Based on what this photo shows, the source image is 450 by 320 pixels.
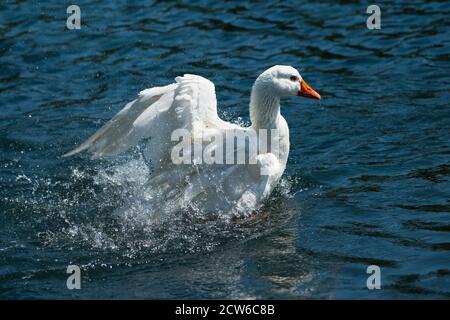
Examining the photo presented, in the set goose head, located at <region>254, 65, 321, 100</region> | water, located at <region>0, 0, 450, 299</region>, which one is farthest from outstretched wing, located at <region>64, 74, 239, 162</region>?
water, located at <region>0, 0, 450, 299</region>

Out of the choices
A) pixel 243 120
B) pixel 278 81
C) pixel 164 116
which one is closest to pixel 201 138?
pixel 164 116

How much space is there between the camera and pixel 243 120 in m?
11.9

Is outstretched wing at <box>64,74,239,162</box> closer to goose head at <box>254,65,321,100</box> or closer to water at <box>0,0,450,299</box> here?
goose head at <box>254,65,321,100</box>

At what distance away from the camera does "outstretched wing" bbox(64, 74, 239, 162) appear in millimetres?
8844

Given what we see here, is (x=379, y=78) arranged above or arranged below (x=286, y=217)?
above

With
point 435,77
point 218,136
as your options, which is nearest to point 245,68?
point 435,77

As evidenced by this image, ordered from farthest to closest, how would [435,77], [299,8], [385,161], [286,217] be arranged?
[299,8], [435,77], [385,161], [286,217]

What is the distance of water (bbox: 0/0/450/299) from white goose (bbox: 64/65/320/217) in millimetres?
278

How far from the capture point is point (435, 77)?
12.7m

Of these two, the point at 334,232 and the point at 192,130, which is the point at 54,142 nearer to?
the point at 192,130

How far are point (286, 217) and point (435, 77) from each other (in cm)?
450

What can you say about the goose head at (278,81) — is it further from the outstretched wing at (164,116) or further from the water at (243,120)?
the water at (243,120)
